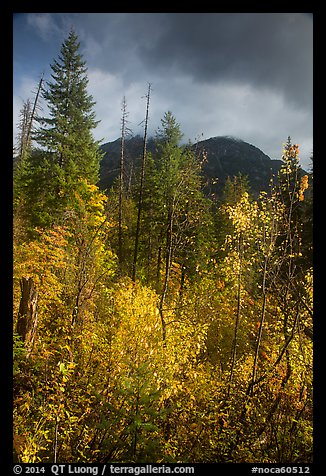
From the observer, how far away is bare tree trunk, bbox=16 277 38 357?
6272 millimetres

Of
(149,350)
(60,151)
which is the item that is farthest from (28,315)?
(60,151)

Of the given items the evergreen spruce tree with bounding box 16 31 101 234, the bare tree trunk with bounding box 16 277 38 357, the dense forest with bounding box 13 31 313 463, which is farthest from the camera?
the evergreen spruce tree with bounding box 16 31 101 234

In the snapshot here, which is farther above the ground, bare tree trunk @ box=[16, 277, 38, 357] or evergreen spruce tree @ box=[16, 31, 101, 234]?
evergreen spruce tree @ box=[16, 31, 101, 234]

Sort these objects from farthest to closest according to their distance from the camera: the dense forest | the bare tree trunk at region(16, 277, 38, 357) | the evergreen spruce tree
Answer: the evergreen spruce tree, the bare tree trunk at region(16, 277, 38, 357), the dense forest

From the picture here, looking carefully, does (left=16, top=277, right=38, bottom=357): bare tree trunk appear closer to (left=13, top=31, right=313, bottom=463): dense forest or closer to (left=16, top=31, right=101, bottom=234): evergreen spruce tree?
(left=13, top=31, right=313, bottom=463): dense forest

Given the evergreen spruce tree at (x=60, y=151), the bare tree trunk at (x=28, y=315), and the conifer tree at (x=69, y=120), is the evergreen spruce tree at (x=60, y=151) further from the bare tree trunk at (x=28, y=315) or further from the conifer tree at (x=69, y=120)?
the bare tree trunk at (x=28, y=315)

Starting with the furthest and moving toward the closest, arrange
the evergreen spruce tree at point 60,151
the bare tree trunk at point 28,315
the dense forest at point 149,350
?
the evergreen spruce tree at point 60,151, the bare tree trunk at point 28,315, the dense forest at point 149,350

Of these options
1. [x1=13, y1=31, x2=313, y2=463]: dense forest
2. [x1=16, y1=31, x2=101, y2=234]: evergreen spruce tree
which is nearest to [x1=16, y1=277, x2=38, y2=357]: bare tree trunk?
[x1=13, y1=31, x2=313, y2=463]: dense forest

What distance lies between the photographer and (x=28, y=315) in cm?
635

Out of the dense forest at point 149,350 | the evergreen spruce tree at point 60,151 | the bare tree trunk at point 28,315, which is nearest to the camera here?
the dense forest at point 149,350

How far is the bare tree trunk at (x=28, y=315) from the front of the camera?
6272 mm

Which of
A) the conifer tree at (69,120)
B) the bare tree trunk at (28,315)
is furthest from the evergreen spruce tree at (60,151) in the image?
the bare tree trunk at (28,315)

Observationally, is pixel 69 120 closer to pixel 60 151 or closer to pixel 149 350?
pixel 60 151
